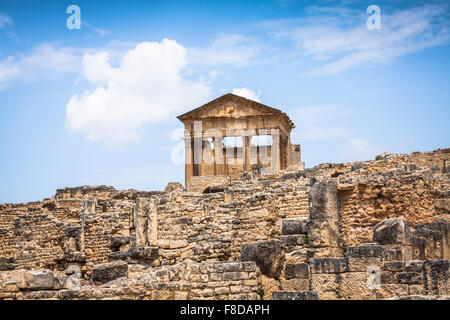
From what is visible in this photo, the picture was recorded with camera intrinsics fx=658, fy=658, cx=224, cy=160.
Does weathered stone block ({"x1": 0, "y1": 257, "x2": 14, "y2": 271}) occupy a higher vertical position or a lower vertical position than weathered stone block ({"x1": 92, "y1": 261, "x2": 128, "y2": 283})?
lower

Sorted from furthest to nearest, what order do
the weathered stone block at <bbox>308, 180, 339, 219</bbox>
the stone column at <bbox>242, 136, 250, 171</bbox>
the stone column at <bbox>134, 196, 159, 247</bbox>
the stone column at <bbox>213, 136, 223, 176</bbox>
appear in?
the stone column at <bbox>213, 136, 223, 176</bbox>, the stone column at <bbox>242, 136, 250, 171</bbox>, the stone column at <bbox>134, 196, 159, 247</bbox>, the weathered stone block at <bbox>308, 180, 339, 219</bbox>

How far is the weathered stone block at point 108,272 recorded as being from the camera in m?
10.8

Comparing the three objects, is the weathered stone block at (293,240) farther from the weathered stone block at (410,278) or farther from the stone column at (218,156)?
the stone column at (218,156)

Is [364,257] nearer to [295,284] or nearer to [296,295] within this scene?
[295,284]

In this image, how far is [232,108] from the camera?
42625mm

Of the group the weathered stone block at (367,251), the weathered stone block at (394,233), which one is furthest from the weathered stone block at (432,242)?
the weathered stone block at (367,251)

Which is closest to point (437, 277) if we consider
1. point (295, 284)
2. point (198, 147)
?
point (295, 284)

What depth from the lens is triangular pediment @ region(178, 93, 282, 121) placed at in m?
42.2

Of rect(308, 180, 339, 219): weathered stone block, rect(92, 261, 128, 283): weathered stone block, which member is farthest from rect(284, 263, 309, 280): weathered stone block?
rect(92, 261, 128, 283): weathered stone block

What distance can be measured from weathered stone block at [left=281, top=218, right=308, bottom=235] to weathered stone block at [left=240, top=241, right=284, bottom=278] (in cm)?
93

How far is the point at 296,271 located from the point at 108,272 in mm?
3320

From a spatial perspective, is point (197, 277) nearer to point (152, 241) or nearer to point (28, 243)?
point (152, 241)

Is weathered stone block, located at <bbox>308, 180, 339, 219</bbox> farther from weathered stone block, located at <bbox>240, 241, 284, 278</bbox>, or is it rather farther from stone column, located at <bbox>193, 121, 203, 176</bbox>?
stone column, located at <bbox>193, 121, 203, 176</bbox>

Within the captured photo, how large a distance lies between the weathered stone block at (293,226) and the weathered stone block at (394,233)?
5.10 feet
